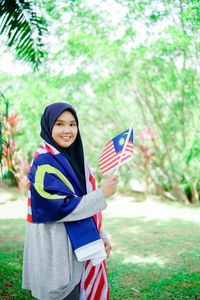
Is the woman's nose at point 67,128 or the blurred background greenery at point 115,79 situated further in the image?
the blurred background greenery at point 115,79

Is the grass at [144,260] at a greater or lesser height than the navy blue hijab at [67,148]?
lesser

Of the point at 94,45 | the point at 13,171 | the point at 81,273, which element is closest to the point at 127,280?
the point at 81,273

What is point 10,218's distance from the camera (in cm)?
719

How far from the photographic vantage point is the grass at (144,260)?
2.98 m

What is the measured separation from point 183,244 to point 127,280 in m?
1.78

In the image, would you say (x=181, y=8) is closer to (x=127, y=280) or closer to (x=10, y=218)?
(x=127, y=280)

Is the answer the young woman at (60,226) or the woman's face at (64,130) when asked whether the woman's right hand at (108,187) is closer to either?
the young woman at (60,226)

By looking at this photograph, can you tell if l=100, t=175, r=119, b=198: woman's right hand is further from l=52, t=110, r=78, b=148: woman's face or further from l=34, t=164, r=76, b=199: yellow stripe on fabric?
l=52, t=110, r=78, b=148: woman's face

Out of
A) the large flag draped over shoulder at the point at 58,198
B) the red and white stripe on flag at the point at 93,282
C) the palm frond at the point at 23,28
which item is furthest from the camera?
the palm frond at the point at 23,28

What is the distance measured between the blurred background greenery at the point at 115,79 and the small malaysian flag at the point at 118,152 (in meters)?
1.88

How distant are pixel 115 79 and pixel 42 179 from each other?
6243 mm

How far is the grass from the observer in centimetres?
298

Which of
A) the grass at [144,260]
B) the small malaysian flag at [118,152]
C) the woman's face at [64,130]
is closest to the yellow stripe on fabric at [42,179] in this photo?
the woman's face at [64,130]

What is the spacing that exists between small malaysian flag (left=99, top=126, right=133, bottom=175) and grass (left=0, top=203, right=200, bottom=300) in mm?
1837
